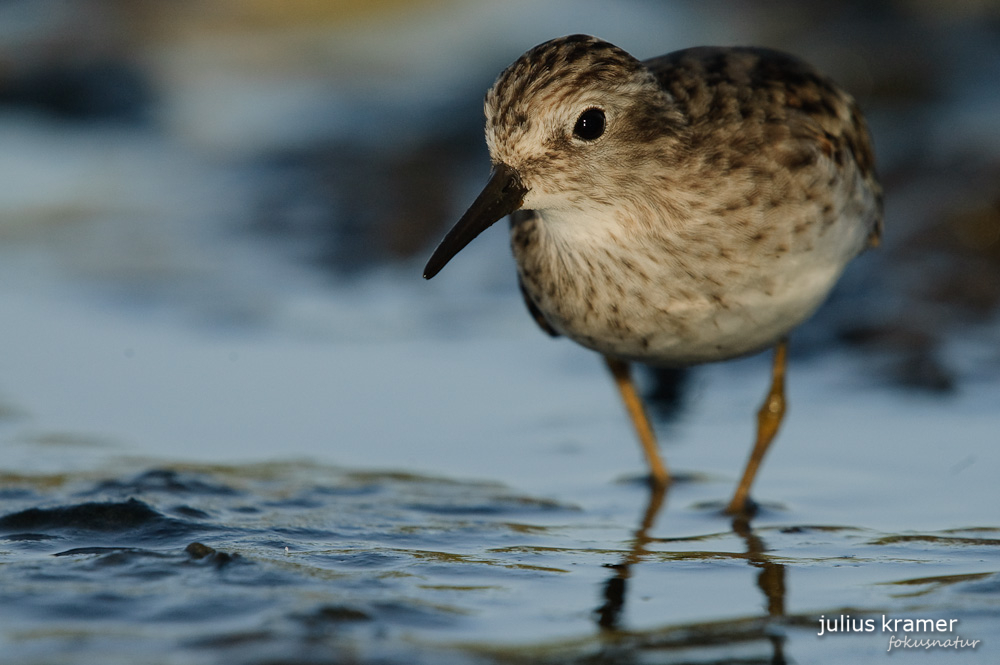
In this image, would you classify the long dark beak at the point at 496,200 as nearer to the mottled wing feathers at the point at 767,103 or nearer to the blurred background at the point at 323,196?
the mottled wing feathers at the point at 767,103

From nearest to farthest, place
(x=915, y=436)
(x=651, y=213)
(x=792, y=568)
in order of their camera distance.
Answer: (x=792, y=568) < (x=651, y=213) < (x=915, y=436)

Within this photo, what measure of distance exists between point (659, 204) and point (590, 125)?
1.50 feet

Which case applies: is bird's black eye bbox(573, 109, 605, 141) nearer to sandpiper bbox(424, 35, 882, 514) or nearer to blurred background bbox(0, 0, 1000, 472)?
sandpiper bbox(424, 35, 882, 514)

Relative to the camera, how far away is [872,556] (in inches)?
198

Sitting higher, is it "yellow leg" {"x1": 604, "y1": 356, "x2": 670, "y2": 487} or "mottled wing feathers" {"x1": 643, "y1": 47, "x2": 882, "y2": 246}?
"mottled wing feathers" {"x1": 643, "y1": 47, "x2": 882, "y2": 246}

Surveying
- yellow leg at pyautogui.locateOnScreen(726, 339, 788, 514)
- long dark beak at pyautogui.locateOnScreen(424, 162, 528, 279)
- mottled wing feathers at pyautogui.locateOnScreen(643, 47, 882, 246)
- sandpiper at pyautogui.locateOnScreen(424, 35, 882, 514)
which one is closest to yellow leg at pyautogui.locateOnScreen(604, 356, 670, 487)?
yellow leg at pyautogui.locateOnScreen(726, 339, 788, 514)

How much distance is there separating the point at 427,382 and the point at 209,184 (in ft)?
17.2

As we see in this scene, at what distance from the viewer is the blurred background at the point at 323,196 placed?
Answer: 7.73 meters

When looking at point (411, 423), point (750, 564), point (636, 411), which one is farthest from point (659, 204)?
point (411, 423)

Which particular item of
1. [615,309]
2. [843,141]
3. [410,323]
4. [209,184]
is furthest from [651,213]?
[209,184]

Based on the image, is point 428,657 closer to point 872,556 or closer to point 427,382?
point 872,556

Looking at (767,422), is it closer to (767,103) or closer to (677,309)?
(677,309)

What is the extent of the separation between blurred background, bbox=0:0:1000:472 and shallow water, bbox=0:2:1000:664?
4 centimetres

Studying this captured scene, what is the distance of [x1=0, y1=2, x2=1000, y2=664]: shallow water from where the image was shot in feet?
14.1
